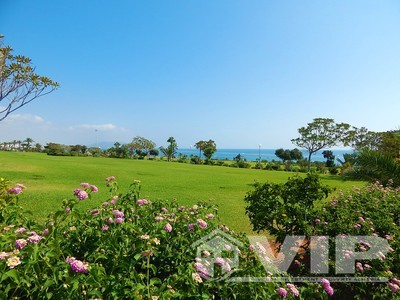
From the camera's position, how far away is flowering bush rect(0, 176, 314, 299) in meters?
1.65

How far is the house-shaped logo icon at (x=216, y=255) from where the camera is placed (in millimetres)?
2049

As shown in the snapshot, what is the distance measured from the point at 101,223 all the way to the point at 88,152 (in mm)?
57258

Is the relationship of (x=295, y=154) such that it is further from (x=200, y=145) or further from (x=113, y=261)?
(x=113, y=261)

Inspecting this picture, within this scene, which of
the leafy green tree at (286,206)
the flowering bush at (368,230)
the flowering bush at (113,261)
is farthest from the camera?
the leafy green tree at (286,206)

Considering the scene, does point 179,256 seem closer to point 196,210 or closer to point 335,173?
point 196,210

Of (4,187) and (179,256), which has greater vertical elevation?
(4,187)

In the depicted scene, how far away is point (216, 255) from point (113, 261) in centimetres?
87

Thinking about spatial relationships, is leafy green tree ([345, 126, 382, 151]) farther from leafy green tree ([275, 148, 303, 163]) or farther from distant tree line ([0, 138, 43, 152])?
distant tree line ([0, 138, 43, 152])

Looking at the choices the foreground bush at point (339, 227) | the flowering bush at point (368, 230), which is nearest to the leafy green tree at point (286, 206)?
the foreground bush at point (339, 227)

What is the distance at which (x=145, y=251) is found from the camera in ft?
6.61

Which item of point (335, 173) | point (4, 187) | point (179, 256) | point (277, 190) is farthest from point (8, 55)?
point (335, 173)

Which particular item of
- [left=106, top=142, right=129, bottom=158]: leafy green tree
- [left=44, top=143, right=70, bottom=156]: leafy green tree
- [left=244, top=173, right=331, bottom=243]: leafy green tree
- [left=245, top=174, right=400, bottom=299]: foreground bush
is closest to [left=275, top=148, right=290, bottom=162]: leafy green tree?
[left=106, top=142, right=129, bottom=158]: leafy green tree

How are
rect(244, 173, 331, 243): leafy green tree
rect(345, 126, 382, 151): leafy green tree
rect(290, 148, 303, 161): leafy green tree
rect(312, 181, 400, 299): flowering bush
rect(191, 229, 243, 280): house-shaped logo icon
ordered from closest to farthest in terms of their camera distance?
1. rect(191, 229, 243, 280): house-shaped logo icon
2. rect(312, 181, 400, 299): flowering bush
3. rect(244, 173, 331, 243): leafy green tree
4. rect(345, 126, 382, 151): leafy green tree
5. rect(290, 148, 303, 161): leafy green tree

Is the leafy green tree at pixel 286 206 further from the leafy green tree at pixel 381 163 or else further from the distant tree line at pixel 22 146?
the distant tree line at pixel 22 146
